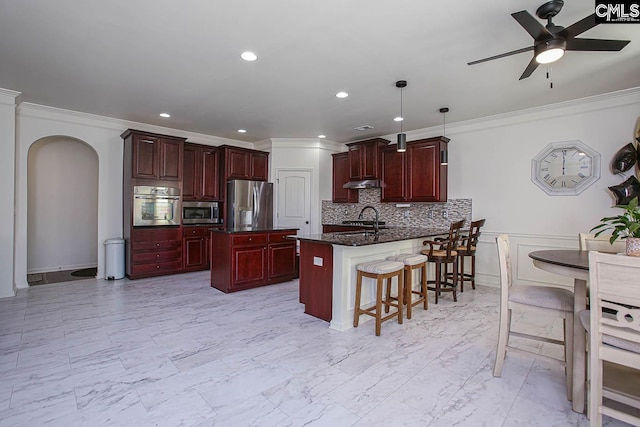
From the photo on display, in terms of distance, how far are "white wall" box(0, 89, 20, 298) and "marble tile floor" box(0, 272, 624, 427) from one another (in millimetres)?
814

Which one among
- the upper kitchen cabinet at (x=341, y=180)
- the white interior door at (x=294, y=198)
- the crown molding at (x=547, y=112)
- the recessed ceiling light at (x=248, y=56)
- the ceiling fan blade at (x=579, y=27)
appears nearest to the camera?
the ceiling fan blade at (x=579, y=27)

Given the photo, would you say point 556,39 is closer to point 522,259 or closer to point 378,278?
point 378,278

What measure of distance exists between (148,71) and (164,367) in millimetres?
3076

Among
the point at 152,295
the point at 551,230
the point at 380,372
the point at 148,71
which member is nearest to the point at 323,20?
the point at 148,71

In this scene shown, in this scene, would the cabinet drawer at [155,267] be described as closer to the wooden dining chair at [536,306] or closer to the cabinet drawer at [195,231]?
the cabinet drawer at [195,231]

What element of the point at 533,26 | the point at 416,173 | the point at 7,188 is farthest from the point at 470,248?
the point at 7,188

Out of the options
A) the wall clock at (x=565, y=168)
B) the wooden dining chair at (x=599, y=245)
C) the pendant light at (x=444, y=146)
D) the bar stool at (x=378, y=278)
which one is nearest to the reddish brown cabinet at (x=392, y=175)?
the pendant light at (x=444, y=146)

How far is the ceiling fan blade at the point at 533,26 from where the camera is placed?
197 centimetres

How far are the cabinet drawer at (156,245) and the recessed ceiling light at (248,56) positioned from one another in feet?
12.0

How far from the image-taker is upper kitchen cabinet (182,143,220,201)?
594 centimetres

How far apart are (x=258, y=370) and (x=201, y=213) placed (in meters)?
4.37

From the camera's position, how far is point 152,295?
425 centimetres

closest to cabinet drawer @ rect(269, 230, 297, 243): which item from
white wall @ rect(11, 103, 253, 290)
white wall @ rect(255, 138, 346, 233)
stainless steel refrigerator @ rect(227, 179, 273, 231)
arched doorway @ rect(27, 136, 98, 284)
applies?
stainless steel refrigerator @ rect(227, 179, 273, 231)

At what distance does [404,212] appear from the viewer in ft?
19.9
